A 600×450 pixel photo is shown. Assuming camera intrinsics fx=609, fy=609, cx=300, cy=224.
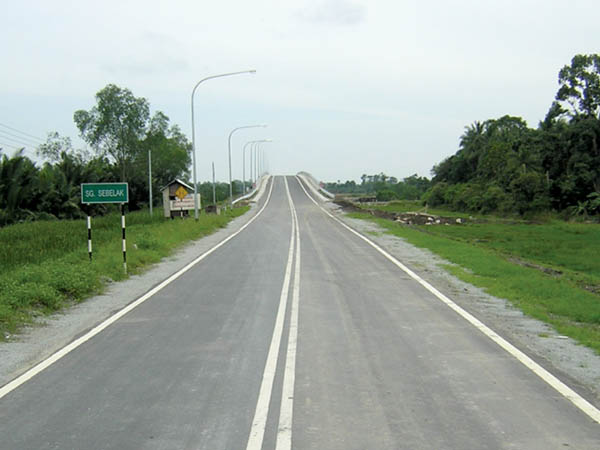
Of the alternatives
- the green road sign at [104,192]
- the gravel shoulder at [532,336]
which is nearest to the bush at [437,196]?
the gravel shoulder at [532,336]

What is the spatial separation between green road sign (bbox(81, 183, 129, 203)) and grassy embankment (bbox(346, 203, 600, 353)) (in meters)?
9.26

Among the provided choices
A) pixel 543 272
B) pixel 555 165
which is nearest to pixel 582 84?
pixel 555 165

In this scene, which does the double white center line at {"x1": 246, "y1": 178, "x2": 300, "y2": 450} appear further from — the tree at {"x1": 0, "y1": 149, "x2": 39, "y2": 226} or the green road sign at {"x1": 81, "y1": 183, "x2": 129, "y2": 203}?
the tree at {"x1": 0, "y1": 149, "x2": 39, "y2": 226}

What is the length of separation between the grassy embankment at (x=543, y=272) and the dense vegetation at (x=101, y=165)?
100.0ft

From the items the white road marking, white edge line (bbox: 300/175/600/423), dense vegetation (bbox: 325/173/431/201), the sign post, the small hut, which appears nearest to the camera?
the white road marking

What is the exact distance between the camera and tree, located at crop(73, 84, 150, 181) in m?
81.6

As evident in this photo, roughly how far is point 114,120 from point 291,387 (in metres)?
81.1

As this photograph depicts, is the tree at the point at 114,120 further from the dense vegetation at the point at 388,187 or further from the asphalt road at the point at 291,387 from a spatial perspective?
the asphalt road at the point at 291,387

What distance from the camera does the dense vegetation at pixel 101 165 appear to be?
1827 inches

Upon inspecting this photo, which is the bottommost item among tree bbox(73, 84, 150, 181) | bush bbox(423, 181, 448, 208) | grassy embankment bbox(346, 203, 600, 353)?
grassy embankment bbox(346, 203, 600, 353)

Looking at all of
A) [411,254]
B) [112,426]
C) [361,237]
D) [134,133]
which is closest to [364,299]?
[112,426]

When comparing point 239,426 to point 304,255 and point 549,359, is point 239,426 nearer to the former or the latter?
point 549,359

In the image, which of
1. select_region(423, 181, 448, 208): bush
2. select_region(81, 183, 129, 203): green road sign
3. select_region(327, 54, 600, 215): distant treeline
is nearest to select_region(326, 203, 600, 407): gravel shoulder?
select_region(81, 183, 129, 203): green road sign

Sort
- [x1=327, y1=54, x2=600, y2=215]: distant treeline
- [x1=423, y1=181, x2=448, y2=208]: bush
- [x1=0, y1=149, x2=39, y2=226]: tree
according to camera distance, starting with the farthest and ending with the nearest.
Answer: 1. [x1=423, y1=181, x2=448, y2=208]: bush
2. [x1=327, y1=54, x2=600, y2=215]: distant treeline
3. [x1=0, y1=149, x2=39, y2=226]: tree
